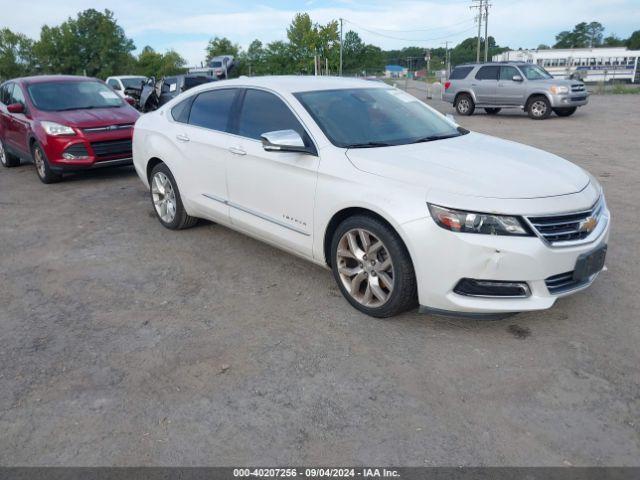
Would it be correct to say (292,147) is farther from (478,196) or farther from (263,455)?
(263,455)

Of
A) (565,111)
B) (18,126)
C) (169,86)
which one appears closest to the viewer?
(18,126)

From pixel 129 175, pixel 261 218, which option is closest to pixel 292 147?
pixel 261 218

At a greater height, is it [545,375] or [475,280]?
[475,280]

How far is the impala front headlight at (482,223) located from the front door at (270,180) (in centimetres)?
114

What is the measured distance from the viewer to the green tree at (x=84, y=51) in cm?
6278

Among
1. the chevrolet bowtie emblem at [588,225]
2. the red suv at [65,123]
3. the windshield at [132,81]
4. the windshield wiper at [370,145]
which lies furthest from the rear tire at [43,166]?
the windshield at [132,81]

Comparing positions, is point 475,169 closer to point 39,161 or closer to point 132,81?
point 39,161

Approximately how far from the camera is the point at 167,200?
6.05 metres

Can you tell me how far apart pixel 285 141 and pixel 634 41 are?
13141 centimetres

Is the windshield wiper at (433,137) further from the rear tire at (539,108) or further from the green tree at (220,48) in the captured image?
the green tree at (220,48)

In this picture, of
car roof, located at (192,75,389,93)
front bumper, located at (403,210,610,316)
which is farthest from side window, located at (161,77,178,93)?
front bumper, located at (403,210,610,316)

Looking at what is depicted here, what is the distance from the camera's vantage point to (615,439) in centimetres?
265

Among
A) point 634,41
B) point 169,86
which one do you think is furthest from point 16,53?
point 634,41

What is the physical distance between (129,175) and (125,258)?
15.5 feet
